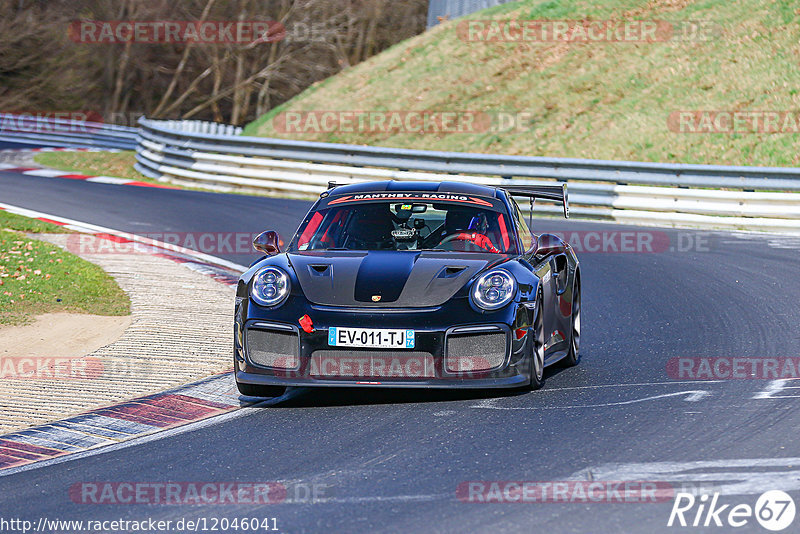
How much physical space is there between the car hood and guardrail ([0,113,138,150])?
26299 millimetres

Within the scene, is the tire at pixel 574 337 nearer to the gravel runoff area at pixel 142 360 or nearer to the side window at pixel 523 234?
the side window at pixel 523 234

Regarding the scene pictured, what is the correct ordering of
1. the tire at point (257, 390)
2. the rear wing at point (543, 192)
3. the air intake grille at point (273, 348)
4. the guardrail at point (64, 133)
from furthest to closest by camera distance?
the guardrail at point (64, 133)
the rear wing at point (543, 192)
the tire at point (257, 390)
the air intake grille at point (273, 348)

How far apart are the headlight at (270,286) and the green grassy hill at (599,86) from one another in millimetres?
16548

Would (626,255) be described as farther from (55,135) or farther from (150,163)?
(55,135)

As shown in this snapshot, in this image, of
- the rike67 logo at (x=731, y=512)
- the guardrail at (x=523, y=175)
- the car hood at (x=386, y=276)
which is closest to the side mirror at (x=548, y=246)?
the car hood at (x=386, y=276)

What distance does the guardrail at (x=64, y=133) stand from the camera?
1303 inches

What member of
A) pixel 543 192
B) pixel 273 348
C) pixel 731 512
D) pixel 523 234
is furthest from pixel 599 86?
pixel 731 512

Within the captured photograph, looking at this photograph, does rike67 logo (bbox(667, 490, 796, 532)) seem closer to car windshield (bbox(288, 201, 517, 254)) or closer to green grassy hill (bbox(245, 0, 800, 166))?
car windshield (bbox(288, 201, 517, 254))

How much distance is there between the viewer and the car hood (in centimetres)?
674

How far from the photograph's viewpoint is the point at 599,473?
518 centimetres

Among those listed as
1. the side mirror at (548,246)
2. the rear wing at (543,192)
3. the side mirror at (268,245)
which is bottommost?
A: the side mirror at (268,245)

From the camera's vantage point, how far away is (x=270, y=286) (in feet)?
22.8

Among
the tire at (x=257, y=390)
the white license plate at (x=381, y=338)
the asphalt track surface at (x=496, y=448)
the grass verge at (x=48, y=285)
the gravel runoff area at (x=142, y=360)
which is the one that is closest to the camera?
the asphalt track surface at (x=496, y=448)

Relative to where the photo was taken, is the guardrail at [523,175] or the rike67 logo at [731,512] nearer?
the rike67 logo at [731,512]
